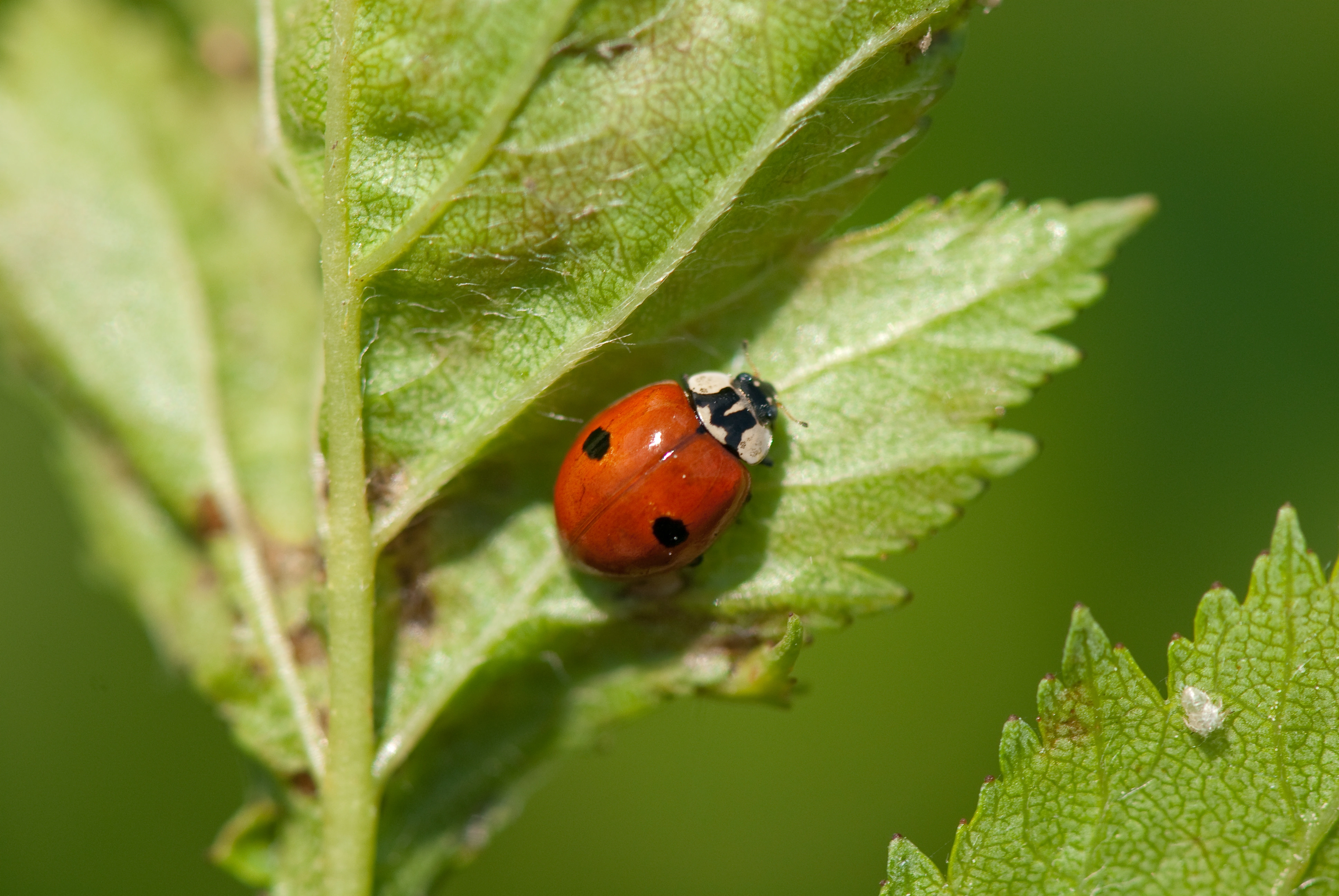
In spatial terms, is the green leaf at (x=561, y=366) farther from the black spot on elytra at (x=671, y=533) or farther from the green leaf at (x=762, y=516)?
the black spot on elytra at (x=671, y=533)

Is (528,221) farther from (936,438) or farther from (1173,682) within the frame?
(1173,682)

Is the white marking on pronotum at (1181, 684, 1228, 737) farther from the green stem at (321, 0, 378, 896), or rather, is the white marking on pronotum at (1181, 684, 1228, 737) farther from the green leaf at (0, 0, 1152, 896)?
the green stem at (321, 0, 378, 896)

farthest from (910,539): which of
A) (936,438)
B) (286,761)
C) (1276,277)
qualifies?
(1276,277)

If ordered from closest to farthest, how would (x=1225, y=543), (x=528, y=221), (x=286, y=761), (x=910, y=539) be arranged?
(x=528, y=221) < (x=910, y=539) < (x=286, y=761) < (x=1225, y=543)

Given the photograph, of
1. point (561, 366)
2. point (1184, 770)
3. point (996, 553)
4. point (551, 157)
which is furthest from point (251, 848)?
point (996, 553)

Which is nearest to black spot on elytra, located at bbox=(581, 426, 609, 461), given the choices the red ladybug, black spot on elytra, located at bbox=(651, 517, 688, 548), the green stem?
the red ladybug
